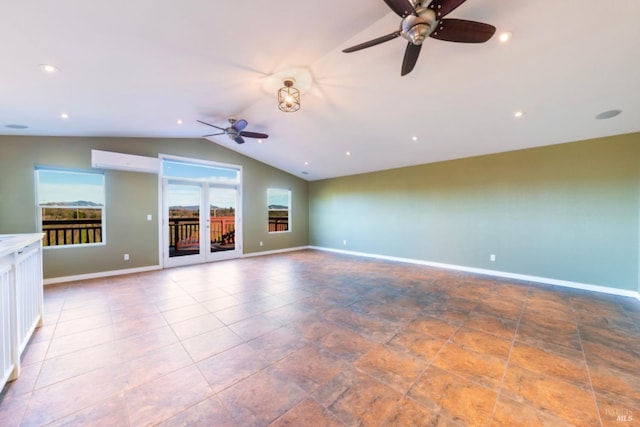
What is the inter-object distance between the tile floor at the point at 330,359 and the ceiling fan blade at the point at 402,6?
111 inches

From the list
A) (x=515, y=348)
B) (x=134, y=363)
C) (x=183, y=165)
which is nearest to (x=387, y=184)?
(x=515, y=348)

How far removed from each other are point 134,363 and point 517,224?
20.0 ft

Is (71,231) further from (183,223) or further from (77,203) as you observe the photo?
(183,223)

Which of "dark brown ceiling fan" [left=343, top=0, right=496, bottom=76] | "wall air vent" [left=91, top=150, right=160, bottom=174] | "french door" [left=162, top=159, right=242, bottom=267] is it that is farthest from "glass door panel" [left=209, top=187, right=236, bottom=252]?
"dark brown ceiling fan" [left=343, top=0, right=496, bottom=76]

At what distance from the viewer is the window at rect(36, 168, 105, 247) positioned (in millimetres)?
4367

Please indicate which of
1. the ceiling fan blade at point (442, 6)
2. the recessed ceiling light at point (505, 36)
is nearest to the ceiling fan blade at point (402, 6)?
the ceiling fan blade at point (442, 6)

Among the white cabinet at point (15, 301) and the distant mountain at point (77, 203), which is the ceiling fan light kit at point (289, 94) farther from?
the distant mountain at point (77, 203)

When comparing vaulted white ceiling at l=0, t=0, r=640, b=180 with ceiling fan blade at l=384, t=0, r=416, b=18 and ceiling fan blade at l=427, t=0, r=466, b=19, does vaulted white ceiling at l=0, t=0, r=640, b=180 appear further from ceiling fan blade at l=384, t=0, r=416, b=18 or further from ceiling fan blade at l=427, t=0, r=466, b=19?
ceiling fan blade at l=427, t=0, r=466, b=19

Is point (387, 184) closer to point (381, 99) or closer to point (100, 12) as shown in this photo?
point (381, 99)

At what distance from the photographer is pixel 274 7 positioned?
1938mm

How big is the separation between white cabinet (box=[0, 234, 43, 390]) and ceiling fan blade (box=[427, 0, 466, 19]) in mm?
3459

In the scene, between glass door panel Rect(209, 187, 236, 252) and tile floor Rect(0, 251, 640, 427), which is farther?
glass door panel Rect(209, 187, 236, 252)

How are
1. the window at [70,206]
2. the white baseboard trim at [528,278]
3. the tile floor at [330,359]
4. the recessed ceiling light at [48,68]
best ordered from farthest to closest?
the window at [70,206]
the white baseboard trim at [528,278]
the recessed ceiling light at [48,68]
the tile floor at [330,359]

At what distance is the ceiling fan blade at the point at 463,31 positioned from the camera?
1908mm
